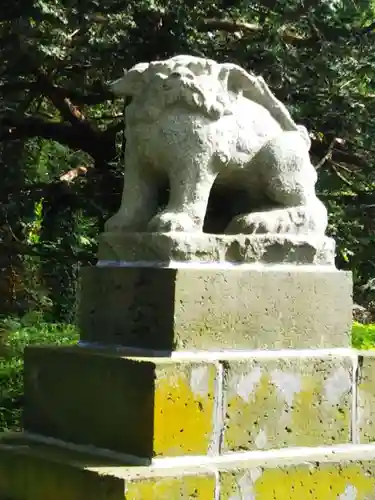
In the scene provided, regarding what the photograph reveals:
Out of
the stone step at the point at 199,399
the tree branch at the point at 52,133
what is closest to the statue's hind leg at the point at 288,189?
the stone step at the point at 199,399

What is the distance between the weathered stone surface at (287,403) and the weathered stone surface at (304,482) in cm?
12

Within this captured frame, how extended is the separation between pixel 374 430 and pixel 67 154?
7180 mm

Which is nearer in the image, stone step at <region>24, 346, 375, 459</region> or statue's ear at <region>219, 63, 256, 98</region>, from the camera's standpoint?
stone step at <region>24, 346, 375, 459</region>

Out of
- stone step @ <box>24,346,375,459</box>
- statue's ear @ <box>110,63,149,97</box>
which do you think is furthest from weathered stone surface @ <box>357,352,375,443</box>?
statue's ear @ <box>110,63,149,97</box>

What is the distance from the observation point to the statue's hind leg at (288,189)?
4605 millimetres

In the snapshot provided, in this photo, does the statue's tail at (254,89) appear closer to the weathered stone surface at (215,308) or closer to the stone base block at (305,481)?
the weathered stone surface at (215,308)

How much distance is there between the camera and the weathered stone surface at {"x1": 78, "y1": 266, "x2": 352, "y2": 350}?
4203mm

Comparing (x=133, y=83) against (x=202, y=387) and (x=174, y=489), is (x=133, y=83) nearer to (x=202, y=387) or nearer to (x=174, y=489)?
(x=202, y=387)

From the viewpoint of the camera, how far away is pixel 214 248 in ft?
14.3

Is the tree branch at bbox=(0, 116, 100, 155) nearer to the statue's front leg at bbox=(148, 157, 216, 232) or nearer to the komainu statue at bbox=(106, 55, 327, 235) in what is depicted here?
the komainu statue at bbox=(106, 55, 327, 235)

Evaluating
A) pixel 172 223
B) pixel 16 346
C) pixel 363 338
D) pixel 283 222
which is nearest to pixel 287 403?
pixel 283 222

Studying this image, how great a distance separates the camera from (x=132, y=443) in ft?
13.4

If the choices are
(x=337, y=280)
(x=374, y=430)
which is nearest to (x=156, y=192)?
(x=337, y=280)

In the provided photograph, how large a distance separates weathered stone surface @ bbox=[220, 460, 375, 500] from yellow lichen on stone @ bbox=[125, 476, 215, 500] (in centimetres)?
8
